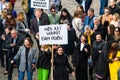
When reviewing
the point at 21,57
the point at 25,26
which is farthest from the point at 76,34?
the point at 21,57

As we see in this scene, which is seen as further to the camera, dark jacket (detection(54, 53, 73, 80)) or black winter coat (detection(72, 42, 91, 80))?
black winter coat (detection(72, 42, 91, 80))

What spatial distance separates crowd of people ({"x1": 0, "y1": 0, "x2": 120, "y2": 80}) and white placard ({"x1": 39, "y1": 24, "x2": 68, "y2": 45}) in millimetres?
707

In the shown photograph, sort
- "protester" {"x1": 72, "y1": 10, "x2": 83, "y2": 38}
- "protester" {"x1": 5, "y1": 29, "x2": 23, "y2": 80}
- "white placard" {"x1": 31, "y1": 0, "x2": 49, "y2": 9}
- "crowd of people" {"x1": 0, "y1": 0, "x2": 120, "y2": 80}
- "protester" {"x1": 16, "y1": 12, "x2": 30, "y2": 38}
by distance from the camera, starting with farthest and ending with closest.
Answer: "protester" {"x1": 72, "y1": 10, "x2": 83, "y2": 38} < "protester" {"x1": 16, "y1": 12, "x2": 30, "y2": 38} < "protester" {"x1": 5, "y1": 29, "x2": 23, "y2": 80} < "white placard" {"x1": 31, "y1": 0, "x2": 49, "y2": 9} < "crowd of people" {"x1": 0, "y1": 0, "x2": 120, "y2": 80}

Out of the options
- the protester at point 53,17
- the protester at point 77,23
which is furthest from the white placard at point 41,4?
the protester at point 77,23

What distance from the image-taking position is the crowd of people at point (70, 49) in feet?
53.3

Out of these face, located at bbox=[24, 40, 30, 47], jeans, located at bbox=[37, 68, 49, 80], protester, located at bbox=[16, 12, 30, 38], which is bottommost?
jeans, located at bbox=[37, 68, 49, 80]

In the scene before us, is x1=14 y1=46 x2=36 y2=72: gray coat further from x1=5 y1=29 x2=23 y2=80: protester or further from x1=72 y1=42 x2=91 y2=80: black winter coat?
x1=72 y1=42 x2=91 y2=80: black winter coat

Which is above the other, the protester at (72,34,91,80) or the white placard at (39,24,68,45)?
the white placard at (39,24,68,45)

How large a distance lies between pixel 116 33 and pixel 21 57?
289 centimetres

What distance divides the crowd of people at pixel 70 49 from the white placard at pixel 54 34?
71cm

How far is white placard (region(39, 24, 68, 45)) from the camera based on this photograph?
Result: 49.9 feet

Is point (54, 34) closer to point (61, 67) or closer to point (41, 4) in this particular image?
point (61, 67)

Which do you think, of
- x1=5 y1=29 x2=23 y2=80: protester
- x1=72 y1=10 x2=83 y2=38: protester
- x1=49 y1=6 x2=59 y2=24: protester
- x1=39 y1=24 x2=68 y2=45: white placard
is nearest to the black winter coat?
x1=39 y1=24 x2=68 y2=45: white placard

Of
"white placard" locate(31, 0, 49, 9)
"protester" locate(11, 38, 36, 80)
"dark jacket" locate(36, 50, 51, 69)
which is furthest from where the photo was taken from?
"white placard" locate(31, 0, 49, 9)
